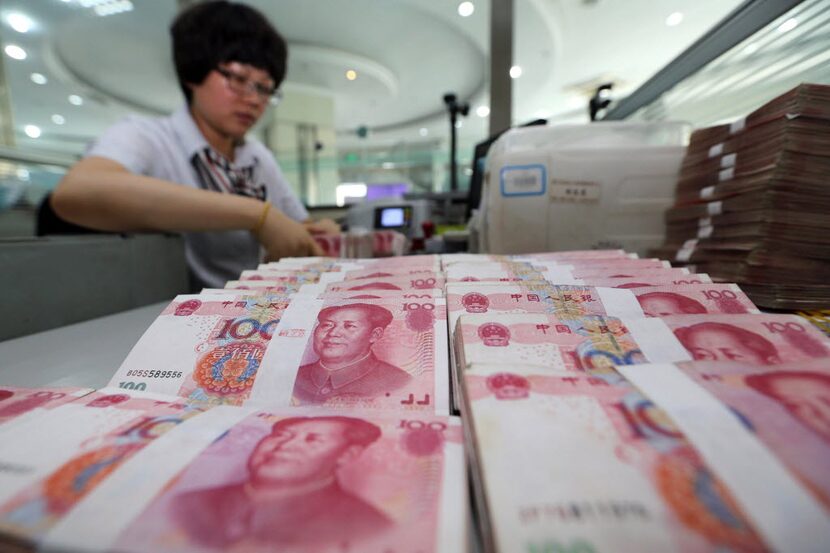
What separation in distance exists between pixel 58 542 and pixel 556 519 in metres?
0.27

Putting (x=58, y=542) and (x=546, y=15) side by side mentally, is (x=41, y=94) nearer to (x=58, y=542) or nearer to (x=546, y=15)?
(x=546, y=15)

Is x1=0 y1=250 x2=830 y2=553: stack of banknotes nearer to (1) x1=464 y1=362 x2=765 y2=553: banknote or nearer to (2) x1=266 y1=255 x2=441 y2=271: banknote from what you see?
(1) x1=464 y1=362 x2=765 y2=553: banknote

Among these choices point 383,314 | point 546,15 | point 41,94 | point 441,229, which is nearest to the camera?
point 383,314

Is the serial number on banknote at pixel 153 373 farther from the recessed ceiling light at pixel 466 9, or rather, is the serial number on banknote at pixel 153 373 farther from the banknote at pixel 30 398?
the recessed ceiling light at pixel 466 9

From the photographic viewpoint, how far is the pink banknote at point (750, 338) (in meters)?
0.32

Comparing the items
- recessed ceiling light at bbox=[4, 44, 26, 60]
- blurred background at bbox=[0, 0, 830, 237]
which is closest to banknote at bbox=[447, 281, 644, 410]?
blurred background at bbox=[0, 0, 830, 237]

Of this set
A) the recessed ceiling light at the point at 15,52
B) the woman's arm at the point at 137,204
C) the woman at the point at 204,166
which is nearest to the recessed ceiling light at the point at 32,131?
the recessed ceiling light at the point at 15,52

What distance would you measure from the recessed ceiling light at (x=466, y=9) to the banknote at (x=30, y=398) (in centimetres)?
468

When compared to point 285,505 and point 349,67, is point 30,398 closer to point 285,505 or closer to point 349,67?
point 285,505

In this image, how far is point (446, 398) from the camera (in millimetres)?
340

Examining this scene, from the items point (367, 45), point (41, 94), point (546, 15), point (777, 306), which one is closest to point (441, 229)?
point (777, 306)

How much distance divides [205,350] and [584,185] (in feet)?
2.63

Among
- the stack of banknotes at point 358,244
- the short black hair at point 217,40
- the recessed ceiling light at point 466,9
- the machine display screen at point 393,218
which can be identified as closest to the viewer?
the short black hair at point 217,40

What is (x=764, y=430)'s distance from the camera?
215 mm
